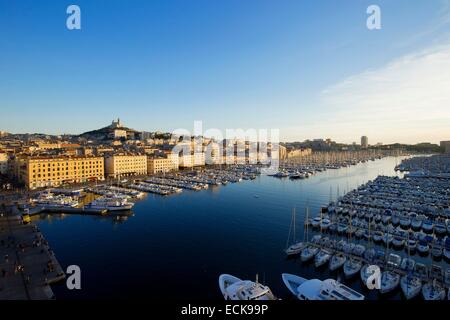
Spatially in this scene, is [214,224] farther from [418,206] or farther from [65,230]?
[418,206]

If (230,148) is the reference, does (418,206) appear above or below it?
below

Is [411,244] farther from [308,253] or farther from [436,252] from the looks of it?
[308,253]

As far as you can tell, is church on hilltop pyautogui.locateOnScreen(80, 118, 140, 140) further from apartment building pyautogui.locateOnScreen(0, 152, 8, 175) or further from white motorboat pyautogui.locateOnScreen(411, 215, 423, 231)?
white motorboat pyautogui.locateOnScreen(411, 215, 423, 231)

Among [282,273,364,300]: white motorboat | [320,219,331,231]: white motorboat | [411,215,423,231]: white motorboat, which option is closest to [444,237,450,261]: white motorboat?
[411,215,423,231]: white motorboat
